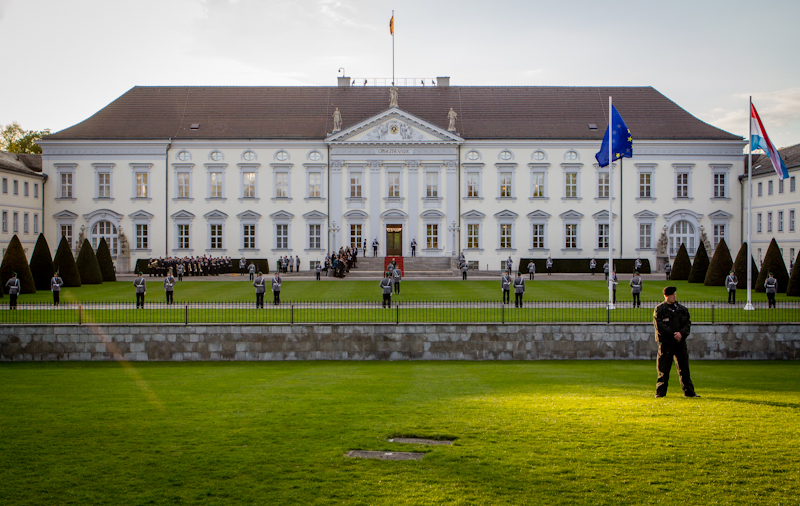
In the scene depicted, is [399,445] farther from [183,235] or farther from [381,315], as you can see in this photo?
[183,235]

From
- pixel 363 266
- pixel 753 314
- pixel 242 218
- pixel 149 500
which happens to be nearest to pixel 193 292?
pixel 363 266

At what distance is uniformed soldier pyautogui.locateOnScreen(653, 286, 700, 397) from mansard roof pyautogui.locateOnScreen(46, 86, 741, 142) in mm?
45648

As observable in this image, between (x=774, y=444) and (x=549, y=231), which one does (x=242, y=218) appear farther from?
(x=774, y=444)

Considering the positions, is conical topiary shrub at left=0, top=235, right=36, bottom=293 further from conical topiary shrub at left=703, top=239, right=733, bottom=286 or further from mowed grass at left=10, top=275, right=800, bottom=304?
conical topiary shrub at left=703, top=239, right=733, bottom=286

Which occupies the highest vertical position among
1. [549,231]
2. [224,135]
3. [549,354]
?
[224,135]

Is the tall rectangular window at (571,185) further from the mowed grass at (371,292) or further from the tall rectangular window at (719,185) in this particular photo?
the mowed grass at (371,292)

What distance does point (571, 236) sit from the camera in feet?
186

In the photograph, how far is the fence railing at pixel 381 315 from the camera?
22.0 m

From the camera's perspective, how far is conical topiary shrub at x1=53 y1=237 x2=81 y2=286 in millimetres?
38750

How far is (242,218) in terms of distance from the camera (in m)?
56.3

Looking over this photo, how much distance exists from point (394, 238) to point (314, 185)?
831 cm

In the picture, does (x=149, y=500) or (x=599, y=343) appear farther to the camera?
(x=599, y=343)

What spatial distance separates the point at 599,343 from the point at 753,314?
6667 mm

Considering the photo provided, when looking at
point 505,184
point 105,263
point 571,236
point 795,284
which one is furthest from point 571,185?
point 105,263
